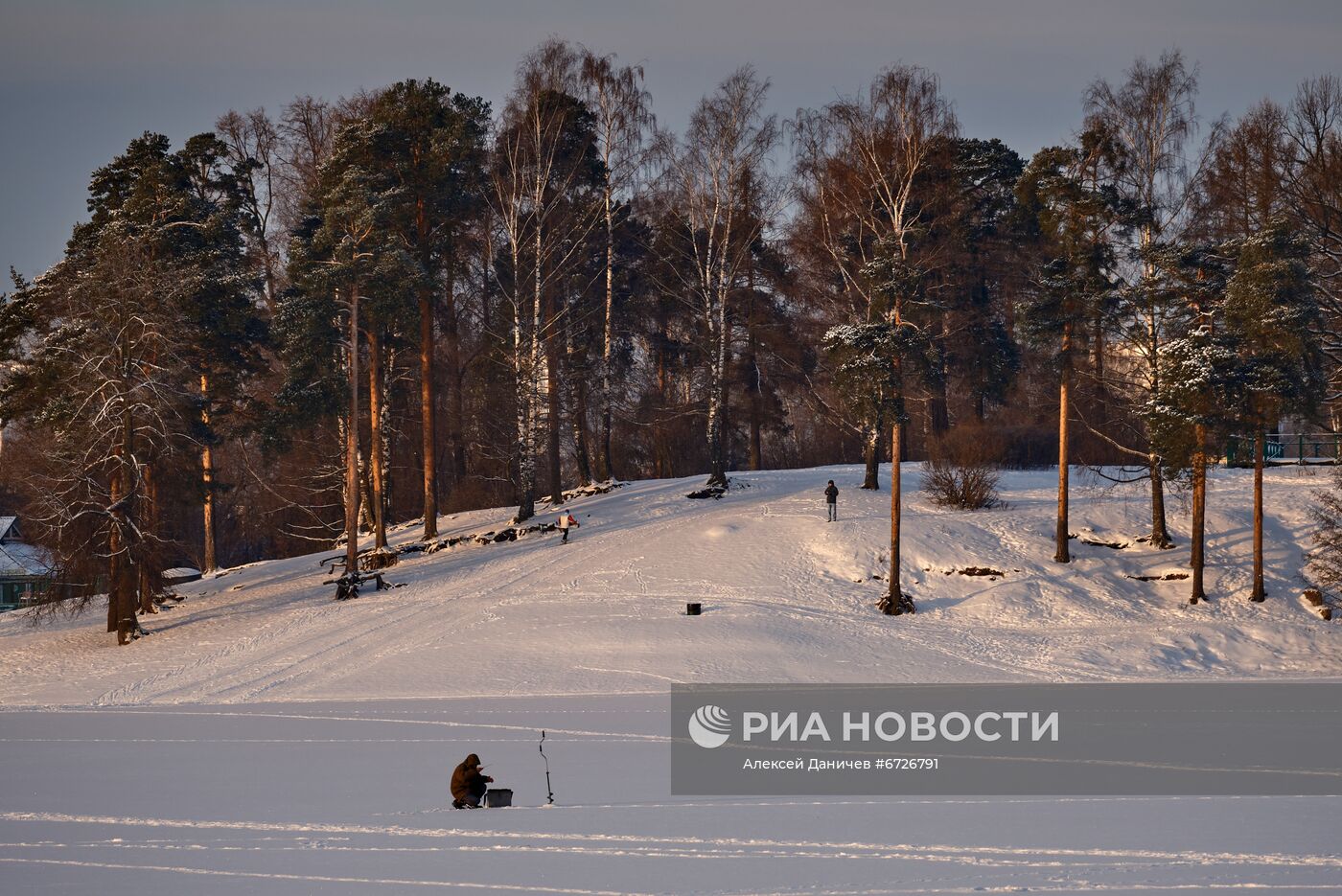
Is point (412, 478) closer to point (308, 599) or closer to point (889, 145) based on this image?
point (308, 599)

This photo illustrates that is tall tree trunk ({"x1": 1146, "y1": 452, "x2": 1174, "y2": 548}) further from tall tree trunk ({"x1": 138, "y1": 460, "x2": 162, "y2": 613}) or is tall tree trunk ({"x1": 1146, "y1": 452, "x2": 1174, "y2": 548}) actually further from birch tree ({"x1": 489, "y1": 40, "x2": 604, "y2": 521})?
tall tree trunk ({"x1": 138, "y1": 460, "x2": 162, "y2": 613})

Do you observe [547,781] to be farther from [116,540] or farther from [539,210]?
[539,210]

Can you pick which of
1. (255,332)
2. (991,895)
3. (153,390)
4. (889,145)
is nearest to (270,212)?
(255,332)

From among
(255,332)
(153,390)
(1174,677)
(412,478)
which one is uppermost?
(255,332)

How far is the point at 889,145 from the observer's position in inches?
1278

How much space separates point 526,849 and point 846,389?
18289mm

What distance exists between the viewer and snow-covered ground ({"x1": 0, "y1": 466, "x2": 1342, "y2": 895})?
1061 centimetres

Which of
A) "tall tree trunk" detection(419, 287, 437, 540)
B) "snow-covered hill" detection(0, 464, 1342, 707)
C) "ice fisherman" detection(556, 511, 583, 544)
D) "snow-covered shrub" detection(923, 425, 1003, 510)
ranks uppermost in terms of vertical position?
"tall tree trunk" detection(419, 287, 437, 540)

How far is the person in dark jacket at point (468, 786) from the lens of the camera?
12.8 m

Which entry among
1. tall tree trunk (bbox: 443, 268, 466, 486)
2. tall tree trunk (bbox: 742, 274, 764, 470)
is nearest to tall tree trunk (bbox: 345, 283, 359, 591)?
tall tree trunk (bbox: 443, 268, 466, 486)

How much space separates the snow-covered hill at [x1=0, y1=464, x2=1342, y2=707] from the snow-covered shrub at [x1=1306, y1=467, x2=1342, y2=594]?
0.84m

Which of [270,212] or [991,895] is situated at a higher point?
[270,212]

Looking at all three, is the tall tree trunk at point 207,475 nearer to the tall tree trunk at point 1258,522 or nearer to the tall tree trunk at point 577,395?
the tall tree trunk at point 577,395

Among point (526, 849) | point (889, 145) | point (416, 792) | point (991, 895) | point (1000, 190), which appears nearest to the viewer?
point (991, 895)
